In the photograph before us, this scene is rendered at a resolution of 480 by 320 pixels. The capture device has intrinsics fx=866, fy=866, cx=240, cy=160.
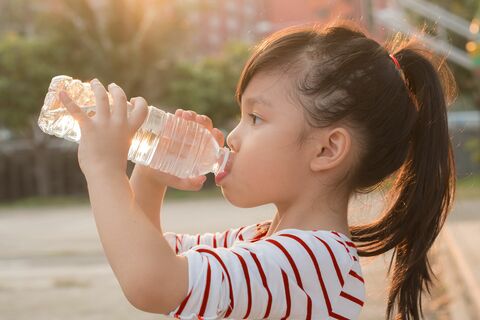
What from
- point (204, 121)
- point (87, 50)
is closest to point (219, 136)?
point (204, 121)

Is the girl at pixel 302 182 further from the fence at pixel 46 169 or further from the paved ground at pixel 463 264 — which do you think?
the fence at pixel 46 169

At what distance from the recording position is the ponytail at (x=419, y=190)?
2.26m

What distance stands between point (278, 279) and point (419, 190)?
0.60 meters

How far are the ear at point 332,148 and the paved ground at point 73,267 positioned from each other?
355mm

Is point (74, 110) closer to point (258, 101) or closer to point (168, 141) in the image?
point (258, 101)

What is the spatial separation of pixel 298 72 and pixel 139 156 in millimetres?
545

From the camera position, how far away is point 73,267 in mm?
8969

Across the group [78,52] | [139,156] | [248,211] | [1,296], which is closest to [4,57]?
[78,52]

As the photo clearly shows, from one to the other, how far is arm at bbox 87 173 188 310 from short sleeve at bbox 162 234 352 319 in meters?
0.04

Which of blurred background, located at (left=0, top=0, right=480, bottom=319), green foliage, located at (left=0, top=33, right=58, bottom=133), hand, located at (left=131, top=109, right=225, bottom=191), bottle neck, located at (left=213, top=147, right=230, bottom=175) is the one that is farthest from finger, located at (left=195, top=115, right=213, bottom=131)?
green foliage, located at (left=0, top=33, right=58, bottom=133)

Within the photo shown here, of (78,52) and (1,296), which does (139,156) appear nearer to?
(1,296)

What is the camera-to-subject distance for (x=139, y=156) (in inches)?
93.0

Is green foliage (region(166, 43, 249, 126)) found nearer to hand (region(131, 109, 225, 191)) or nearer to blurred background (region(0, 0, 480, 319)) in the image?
blurred background (region(0, 0, 480, 319))

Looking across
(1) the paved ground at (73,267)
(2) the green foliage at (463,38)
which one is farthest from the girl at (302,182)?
(2) the green foliage at (463,38)
